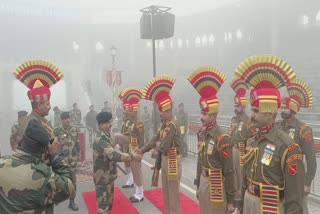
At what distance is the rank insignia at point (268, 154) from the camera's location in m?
3.11

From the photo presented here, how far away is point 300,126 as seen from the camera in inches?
190

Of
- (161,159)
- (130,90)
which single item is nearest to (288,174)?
(161,159)

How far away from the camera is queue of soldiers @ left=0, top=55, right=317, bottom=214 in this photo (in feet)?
8.96

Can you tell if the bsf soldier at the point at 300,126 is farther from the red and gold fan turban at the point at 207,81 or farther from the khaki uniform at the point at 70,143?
the khaki uniform at the point at 70,143

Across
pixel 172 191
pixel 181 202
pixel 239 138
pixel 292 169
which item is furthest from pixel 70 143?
pixel 292 169

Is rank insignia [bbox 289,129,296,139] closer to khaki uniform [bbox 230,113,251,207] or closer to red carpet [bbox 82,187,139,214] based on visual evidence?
khaki uniform [bbox 230,113,251,207]

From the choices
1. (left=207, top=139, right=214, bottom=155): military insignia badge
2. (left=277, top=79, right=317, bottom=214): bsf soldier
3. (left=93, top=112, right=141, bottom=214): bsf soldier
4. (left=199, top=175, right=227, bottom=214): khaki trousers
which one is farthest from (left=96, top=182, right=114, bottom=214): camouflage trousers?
(left=277, top=79, right=317, bottom=214): bsf soldier

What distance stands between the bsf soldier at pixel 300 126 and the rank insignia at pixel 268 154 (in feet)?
4.73

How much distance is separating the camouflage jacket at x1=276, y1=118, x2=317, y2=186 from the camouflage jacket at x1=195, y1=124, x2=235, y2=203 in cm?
118

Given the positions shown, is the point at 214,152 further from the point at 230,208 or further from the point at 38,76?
the point at 38,76

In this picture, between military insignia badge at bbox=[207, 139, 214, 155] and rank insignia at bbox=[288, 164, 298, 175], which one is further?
military insignia badge at bbox=[207, 139, 214, 155]

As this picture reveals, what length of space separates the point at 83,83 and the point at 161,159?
3556 cm

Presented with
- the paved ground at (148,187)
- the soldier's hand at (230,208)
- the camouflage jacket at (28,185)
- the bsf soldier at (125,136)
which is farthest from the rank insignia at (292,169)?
the bsf soldier at (125,136)

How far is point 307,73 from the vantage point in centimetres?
2595
